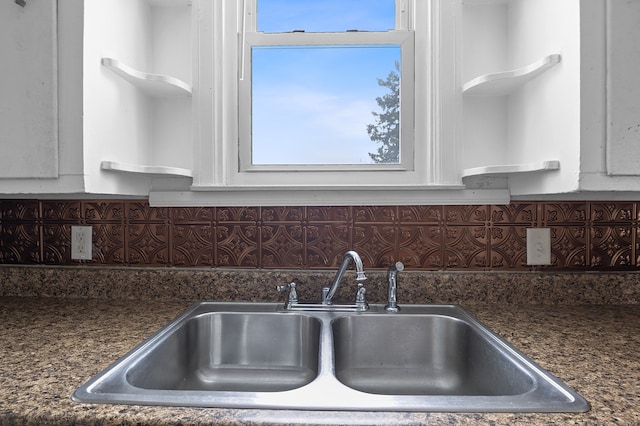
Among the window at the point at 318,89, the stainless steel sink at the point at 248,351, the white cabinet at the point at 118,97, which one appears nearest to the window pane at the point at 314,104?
the window at the point at 318,89

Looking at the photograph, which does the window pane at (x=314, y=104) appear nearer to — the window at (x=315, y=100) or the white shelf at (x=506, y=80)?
the window at (x=315, y=100)

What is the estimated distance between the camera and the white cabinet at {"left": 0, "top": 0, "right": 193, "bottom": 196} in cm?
101

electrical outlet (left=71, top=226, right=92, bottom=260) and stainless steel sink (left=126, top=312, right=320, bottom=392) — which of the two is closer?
stainless steel sink (left=126, top=312, right=320, bottom=392)

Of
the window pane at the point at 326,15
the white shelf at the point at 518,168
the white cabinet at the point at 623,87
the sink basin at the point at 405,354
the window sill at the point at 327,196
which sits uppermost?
the window pane at the point at 326,15

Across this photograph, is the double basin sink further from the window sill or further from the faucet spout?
the window sill

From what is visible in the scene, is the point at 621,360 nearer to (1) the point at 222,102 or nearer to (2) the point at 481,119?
(2) the point at 481,119

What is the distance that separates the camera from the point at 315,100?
1.44 m

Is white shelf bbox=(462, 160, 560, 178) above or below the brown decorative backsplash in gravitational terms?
above

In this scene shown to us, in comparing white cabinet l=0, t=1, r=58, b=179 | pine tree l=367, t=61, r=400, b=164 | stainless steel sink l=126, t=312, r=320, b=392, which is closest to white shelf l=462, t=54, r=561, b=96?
pine tree l=367, t=61, r=400, b=164

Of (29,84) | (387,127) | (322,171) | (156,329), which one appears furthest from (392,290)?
(29,84)

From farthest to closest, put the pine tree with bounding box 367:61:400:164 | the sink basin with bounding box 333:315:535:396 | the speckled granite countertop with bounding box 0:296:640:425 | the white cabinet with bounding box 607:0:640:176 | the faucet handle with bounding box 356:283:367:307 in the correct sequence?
the pine tree with bounding box 367:61:400:164 → the faucet handle with bounding box 356:283:367:307 → the sink basin with bounding box 333:315:535:396 → the white cabinet with bounding box 607:0:640:176 → the speckled granite countertop with bounding box 0:296:640:425

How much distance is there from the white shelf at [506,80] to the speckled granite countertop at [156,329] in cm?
73

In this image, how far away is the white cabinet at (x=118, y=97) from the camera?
101 cm

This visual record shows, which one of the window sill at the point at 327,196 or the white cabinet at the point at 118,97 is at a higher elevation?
the white cabinet at the point at 118,97
